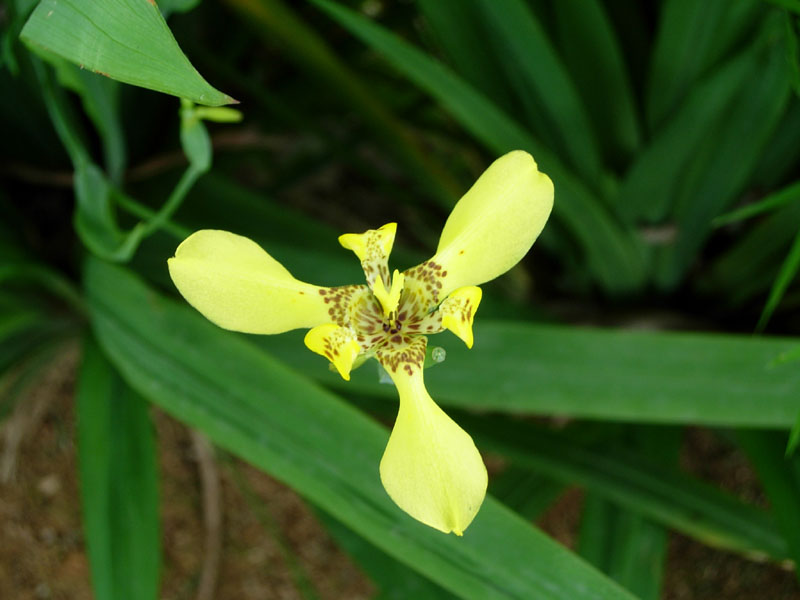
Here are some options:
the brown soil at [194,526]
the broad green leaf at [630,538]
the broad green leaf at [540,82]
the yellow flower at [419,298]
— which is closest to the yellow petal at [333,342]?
the yellow flower at [419,298]

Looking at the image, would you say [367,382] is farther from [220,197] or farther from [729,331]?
[729,331]

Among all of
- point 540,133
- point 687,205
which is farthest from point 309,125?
point 687,205

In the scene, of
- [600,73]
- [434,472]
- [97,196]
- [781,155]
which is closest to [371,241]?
[434,472]

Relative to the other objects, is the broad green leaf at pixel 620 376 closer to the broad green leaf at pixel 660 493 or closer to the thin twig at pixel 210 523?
the broad green leaf at pixel 660 493

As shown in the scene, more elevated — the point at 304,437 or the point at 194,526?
the point at 304,437

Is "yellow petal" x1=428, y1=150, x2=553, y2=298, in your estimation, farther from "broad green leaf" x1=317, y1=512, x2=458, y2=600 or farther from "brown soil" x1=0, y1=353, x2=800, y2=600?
"brown soil" x1=0, y1=353, x2=800, y2=600

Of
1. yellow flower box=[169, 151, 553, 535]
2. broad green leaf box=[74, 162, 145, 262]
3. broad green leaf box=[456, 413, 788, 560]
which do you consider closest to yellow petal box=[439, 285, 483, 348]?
yellow flower box=[169, 151, 553, 535]

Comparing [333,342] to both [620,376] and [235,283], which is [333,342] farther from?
[620,376]
